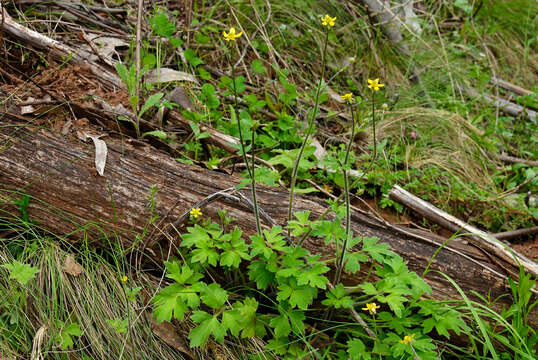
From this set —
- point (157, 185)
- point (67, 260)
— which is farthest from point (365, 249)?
point (67, 260)

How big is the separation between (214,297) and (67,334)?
1.91ft

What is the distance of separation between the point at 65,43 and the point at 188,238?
1838 millimetres

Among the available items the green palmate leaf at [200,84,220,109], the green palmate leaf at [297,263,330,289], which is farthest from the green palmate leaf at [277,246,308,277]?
the green palmate leaf at [200,84,220,109]

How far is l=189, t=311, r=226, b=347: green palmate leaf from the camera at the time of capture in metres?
1.60

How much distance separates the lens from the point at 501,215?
295cm

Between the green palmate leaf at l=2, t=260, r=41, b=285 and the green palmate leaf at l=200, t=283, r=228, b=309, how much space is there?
2.17 ft

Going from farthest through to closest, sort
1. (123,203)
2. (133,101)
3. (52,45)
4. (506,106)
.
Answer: (506,106) → (52,45) → (133,101) → (123,203)

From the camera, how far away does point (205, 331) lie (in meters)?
1.61

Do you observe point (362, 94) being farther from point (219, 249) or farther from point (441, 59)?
point (219, 249)

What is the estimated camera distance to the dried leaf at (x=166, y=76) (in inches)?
113

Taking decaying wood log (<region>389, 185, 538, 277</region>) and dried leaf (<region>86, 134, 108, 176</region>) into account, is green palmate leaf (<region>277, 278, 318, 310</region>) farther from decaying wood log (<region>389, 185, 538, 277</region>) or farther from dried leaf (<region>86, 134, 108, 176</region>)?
dried leaf (<region>86, 134, 108, 176</region>)

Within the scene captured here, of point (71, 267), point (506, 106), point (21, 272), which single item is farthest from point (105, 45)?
point (506, 106)

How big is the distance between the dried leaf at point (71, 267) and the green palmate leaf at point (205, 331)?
0.62 metres

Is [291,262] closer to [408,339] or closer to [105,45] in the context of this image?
[408,339]
